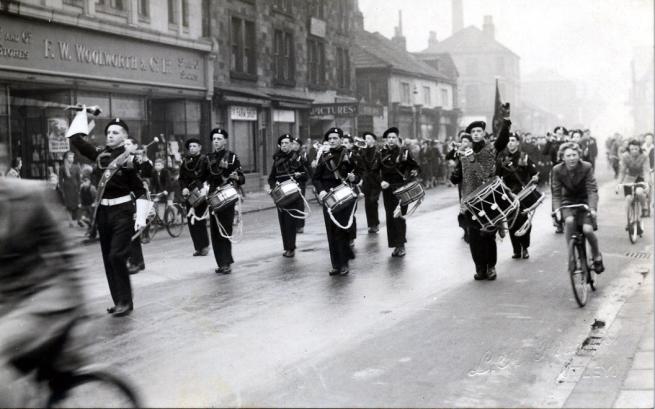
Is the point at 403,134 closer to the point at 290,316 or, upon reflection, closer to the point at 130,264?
the point at 130,264

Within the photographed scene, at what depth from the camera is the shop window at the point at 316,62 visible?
35722mm

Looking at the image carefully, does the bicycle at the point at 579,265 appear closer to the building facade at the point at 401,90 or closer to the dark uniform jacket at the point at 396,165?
the dark uniform jacket at the point at 396,165

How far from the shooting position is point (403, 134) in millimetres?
49219

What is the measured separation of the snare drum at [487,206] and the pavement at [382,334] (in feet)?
2.51

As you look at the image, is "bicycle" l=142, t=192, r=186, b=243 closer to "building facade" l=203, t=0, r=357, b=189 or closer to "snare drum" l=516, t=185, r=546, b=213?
"snare drum" l=516, t=185, r=546, b=213

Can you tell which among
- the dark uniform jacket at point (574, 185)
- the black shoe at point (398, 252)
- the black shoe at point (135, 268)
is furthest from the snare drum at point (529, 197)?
the black shoe at point (135, 268)

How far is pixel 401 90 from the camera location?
158ft

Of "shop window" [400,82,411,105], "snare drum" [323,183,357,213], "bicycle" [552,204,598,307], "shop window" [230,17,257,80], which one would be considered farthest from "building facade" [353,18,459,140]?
"bicycle" [552,204,598,307]

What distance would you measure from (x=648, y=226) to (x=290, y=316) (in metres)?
10.5

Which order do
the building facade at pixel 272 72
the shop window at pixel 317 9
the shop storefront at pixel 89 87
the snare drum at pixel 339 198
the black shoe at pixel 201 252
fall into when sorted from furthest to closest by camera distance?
the shop window at pixel 317 9 < the building facade at pixel 272 72 < the shop storefront at pixel 89 87 < the black shoe at pixel 201 252 < the snare drum at pixel 339 198

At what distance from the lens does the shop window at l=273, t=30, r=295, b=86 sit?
106ft

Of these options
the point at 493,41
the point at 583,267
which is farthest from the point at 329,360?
the point at 493,41

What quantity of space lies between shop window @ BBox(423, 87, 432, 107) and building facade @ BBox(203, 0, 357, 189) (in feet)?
45.3

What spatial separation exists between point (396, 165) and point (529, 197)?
2.10m
